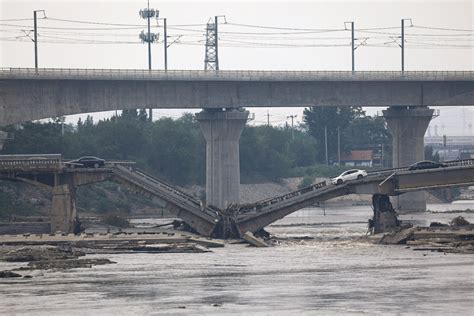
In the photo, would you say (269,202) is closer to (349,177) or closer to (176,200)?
(176,200)

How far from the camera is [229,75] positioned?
135625mm

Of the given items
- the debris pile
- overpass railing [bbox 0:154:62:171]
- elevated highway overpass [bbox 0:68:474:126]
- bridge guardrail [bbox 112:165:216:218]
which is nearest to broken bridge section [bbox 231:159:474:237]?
bridge guardrail [bbox 112:165:216:218]

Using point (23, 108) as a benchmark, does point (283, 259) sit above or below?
below

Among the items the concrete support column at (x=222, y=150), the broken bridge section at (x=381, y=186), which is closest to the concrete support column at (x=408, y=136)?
the concrete support column at (x=222, y=150)

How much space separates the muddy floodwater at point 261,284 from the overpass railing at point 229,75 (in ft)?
111

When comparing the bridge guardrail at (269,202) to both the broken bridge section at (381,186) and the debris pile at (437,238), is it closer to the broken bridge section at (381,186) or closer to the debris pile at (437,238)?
the broken bridge section at (381,186)

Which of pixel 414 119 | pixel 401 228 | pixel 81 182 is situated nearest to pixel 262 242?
pixel 401 228

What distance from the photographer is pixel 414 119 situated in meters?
144

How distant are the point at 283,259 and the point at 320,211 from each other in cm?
7312

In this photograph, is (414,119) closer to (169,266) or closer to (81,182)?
(81,182)

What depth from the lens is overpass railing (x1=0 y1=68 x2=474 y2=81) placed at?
125 metres

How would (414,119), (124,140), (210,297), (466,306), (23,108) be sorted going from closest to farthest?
(466,306) < (210,297) < (23,108) < (414,119) < (124,140)

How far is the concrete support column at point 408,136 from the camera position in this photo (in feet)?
470

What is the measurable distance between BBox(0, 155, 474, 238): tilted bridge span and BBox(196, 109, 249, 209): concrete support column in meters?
28.3
